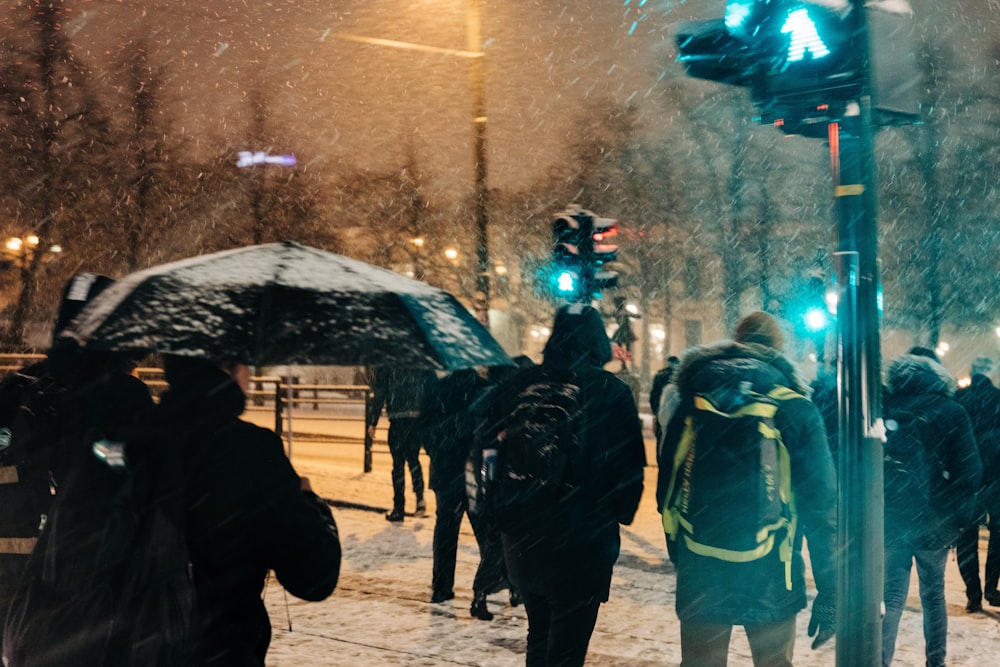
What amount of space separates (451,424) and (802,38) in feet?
14.4

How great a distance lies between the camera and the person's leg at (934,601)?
5277mm

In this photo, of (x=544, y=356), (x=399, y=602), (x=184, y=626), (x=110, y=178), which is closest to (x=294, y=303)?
(x=184, y=626)

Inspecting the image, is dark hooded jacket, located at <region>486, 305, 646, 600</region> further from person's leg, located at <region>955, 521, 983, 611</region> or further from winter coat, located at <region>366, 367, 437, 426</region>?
winter coat, located at <region>366, 367, 437, 426</region>

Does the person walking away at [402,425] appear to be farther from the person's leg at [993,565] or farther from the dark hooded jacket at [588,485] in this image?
the dark hooded jacket at [588,485]

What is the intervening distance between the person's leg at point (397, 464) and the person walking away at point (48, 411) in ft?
18.9

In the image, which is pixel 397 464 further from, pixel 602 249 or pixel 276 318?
pixel 276 318

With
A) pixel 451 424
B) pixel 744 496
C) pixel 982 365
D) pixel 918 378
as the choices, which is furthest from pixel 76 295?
pixel 982 365

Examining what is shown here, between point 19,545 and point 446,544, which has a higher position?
point 19,545

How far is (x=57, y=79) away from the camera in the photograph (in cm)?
2470

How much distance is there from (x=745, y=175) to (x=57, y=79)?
57.5ft

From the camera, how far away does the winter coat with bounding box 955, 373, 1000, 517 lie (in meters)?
7.46

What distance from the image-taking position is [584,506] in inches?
158

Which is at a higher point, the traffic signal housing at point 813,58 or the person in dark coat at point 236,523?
the traffic signal housing at point 813,58

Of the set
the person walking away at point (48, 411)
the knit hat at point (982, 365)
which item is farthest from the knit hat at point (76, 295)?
the knit hat at point (982, 365)
